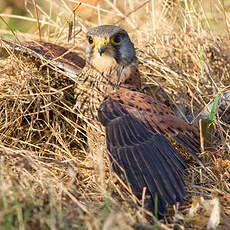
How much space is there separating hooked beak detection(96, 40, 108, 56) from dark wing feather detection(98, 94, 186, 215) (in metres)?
0.51

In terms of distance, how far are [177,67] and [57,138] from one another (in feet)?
4.69

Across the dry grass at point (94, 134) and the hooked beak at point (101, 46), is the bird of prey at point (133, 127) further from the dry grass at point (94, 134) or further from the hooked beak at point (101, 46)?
the dry grass at point (94, 134)

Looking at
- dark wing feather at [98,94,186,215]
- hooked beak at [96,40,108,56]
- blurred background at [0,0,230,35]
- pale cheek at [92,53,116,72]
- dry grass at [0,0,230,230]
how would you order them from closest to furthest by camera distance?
dry grass at [0,0,230,230]
dark wing feather at [98,94,186,215]
hooked beak at [96,40,108,56]
pale cheek at [92,53,116,72]
blurred background at [0,0,230,35]

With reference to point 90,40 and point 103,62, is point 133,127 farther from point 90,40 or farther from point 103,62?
point 90,40

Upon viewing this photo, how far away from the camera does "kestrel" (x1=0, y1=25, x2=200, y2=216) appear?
7.88 ft

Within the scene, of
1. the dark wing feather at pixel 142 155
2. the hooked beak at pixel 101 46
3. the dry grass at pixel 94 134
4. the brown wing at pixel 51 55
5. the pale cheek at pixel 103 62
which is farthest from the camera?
the brown wing at pixel 51 55

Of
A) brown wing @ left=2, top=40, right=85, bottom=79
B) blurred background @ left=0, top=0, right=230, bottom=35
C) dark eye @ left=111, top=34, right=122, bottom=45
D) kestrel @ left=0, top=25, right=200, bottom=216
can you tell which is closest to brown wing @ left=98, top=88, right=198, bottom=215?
kestrel @ left=0, top=25, right=200, bottom=216

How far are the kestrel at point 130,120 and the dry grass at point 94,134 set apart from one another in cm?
12

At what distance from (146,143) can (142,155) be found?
0.40 feet

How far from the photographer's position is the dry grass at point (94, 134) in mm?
1957

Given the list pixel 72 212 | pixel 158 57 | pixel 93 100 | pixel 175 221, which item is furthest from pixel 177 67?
pixel 72 212

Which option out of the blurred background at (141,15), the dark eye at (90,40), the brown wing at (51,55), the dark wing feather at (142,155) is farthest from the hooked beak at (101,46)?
the blurred background at (141,15)

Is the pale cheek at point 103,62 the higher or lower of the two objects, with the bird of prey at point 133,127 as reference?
higher

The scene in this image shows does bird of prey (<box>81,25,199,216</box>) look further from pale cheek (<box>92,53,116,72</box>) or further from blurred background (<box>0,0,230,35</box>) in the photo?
blurred background (<box>0,0,230,35</box>)
